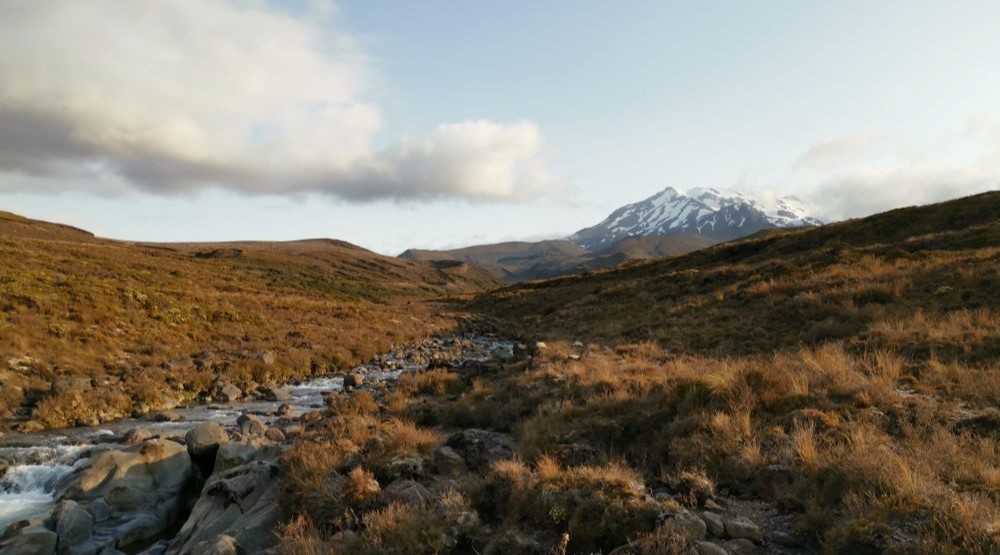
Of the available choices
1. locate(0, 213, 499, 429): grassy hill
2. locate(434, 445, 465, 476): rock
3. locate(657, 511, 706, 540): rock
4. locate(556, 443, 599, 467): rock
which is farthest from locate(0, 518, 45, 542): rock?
locate(657, 511, 706, 540): rock

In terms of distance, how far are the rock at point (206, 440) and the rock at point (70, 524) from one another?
2669 mm

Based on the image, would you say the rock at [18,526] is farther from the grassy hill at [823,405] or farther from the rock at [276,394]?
the rock at [276,394]

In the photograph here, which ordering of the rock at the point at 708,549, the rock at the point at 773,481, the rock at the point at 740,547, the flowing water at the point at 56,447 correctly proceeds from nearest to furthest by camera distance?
the rock at the point at 708,549 → the rock at the point at 740,547 → the rock at the point at 773,481 → the flowing water at the point at 56,447

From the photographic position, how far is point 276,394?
21250mm

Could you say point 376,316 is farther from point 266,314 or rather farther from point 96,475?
point 96,475

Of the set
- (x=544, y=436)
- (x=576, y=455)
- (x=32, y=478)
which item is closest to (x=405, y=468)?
(x=544, y=436)

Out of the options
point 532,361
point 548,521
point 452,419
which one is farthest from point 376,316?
point 548,521

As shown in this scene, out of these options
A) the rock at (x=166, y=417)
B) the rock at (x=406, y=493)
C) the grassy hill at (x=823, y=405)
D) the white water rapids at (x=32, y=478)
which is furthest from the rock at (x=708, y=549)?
the rock at (x=166, y=417)

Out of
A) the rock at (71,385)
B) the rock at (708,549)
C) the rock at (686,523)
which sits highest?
the rock at (686,523)

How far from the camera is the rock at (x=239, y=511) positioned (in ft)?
27.6

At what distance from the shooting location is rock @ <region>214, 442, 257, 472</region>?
11.6 meters

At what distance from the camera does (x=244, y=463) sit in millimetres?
11414

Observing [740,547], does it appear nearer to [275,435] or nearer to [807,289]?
[275,435]

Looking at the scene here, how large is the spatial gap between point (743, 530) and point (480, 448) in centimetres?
561
